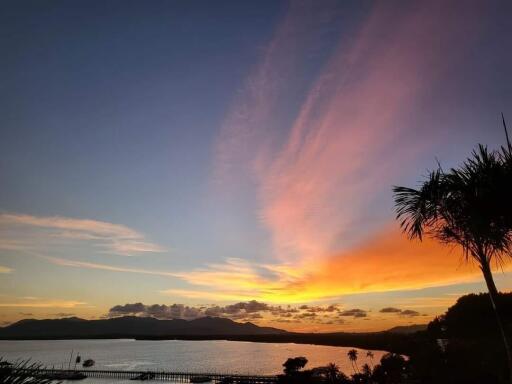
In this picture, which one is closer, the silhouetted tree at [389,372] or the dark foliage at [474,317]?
the silhouetted tree at [389,372]

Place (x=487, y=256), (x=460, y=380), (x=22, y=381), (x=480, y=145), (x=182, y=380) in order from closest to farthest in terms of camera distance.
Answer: (x=22, y=381)
(x=480, y=145)
(x=487, y=256)
(x=460, y=380)
(x=182, y=380)

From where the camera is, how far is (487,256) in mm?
11242

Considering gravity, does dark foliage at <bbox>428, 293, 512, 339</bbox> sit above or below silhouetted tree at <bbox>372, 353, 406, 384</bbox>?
above

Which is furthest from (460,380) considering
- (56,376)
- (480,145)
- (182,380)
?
(56,376)

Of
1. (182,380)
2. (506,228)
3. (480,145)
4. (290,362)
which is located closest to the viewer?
(480,145)

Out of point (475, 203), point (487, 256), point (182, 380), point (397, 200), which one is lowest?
point (182, 380)

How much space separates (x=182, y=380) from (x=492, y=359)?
81.1 meters

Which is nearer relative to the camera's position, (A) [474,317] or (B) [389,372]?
(B) [389,372]

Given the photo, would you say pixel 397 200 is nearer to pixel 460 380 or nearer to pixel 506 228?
pixel 506 228

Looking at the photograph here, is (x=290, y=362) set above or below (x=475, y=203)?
below

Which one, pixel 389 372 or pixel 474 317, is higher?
pixel 474 317

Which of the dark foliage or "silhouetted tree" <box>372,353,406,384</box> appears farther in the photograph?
the dark foliage

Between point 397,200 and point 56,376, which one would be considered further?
point 56,376

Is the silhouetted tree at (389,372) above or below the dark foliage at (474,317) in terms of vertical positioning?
below
